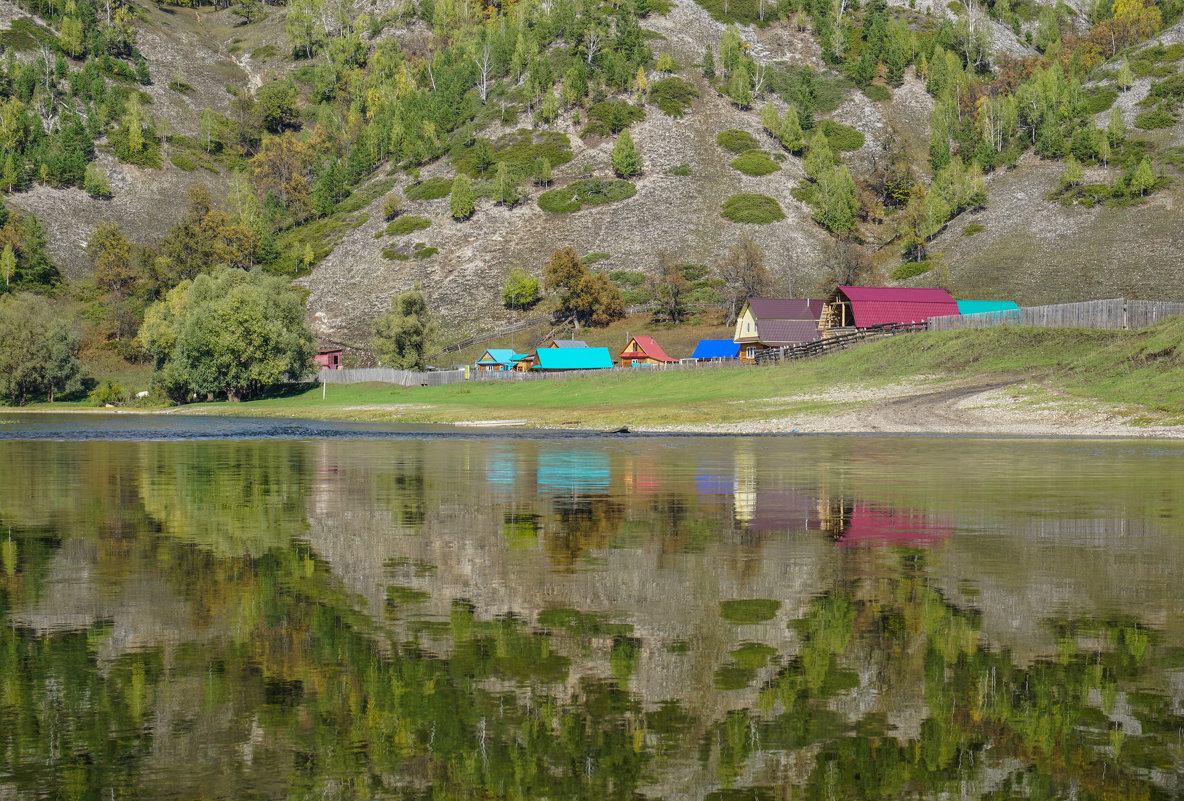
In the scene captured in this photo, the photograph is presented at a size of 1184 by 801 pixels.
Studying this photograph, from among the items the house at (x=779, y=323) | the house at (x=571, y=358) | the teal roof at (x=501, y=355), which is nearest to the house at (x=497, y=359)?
the teal roof at (x=501, y=355)

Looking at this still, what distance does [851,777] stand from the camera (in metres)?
8.72

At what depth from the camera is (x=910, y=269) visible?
619 feet

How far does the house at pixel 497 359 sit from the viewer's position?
167 meters

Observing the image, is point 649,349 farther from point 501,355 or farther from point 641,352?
point 501,355

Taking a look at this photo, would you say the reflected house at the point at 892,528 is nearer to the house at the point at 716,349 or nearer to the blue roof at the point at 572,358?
the house at the point at 716,349

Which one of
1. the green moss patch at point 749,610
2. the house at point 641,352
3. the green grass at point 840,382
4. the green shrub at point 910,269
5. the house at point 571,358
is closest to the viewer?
the green moss patch at point 749,610

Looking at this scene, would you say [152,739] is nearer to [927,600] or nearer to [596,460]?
[927,600]

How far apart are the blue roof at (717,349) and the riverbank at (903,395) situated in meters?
44.3

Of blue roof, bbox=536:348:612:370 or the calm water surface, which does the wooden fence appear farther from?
the calm water surface


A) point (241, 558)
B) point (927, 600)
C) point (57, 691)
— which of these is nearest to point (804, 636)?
point (927, 600)

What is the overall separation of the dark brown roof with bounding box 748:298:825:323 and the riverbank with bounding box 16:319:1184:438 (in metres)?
47.0

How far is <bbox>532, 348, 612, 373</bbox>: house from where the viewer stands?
158 m

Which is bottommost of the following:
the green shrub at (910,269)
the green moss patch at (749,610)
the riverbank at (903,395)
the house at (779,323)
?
the green moss patch at (749,610)

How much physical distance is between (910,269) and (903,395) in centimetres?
12145
